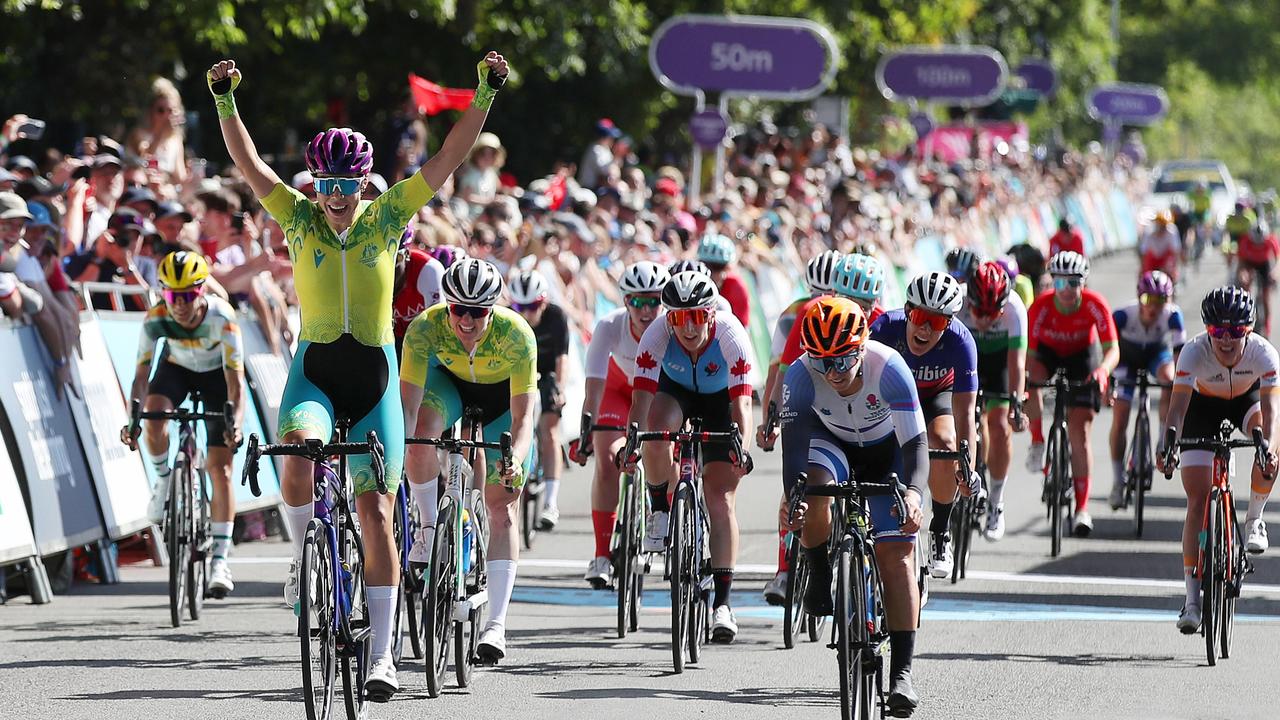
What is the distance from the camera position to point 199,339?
10.9 metres

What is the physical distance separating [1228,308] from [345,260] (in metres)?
4.66

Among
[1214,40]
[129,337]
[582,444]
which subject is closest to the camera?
[582,444]

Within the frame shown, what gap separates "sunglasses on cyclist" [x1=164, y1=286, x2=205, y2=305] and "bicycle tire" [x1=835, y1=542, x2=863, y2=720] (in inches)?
171

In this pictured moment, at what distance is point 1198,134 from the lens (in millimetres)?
102688

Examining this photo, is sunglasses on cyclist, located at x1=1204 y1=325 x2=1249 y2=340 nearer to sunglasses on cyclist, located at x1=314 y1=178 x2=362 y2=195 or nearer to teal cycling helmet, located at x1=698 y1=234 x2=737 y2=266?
teal cycling helmet, located at x1=698 y1=234 x2=737 y2=266

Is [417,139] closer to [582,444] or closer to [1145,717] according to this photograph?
[582,444]

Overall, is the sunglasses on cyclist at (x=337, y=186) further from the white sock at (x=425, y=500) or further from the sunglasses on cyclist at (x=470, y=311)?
the white sock at (x=425, y=500)

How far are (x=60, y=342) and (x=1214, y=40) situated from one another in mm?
69061

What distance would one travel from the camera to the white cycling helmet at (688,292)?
32.7ft

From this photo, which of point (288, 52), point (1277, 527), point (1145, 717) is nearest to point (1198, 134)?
point (288, 52)

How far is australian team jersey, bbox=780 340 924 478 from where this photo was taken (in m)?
7.94

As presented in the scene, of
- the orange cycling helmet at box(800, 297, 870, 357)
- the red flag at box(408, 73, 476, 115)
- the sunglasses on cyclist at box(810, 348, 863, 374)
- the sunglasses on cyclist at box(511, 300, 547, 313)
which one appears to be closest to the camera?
the orange cycling helmet at box(800, 297, 870, 357)

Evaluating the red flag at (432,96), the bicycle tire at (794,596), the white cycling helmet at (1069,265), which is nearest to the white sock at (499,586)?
the bicycle tire at (794,596)

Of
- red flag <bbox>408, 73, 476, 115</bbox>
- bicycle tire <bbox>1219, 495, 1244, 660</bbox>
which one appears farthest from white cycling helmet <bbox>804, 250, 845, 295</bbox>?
red flag <bbox>408, 73, 476, 115</bbox>
